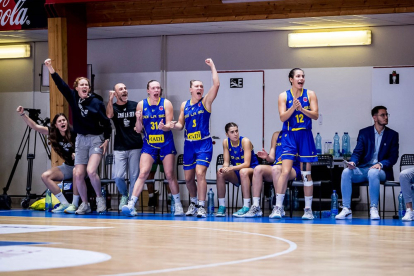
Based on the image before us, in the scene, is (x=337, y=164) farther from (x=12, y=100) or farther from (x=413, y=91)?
(x=12, y=100)

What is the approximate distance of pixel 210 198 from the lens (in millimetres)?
8516

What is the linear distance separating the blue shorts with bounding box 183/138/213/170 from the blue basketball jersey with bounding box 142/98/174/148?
0.27m

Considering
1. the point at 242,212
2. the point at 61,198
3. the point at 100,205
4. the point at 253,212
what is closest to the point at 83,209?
the point at 100,205

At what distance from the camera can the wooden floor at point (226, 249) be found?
9.67 ft

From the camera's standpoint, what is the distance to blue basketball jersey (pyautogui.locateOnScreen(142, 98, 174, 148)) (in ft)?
24.6

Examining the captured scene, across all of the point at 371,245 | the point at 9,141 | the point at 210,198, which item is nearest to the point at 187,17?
the point at 210,198

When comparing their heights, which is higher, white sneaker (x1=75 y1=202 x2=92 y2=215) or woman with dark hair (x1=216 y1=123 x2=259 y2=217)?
woman with dark hair (x1=216 y1=123 x2=259 y2=217)

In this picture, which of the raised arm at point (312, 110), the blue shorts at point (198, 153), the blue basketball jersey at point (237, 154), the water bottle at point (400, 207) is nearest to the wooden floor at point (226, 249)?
the raised arm at point (312, 110)

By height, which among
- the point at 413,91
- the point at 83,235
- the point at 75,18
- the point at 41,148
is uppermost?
the point at 75,18

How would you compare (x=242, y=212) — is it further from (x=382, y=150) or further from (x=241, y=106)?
(x=241, y=106)

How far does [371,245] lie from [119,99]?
177 inches

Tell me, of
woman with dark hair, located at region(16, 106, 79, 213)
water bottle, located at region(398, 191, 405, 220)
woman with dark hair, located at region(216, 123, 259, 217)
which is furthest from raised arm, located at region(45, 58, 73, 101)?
water bottle, located at region(398, 191, 405, 220)

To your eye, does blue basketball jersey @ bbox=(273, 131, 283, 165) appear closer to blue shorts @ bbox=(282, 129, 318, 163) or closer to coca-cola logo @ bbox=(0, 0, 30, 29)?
blue shorts @ bbox=(282, 129, 318, 163)

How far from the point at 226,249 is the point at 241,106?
694cm
